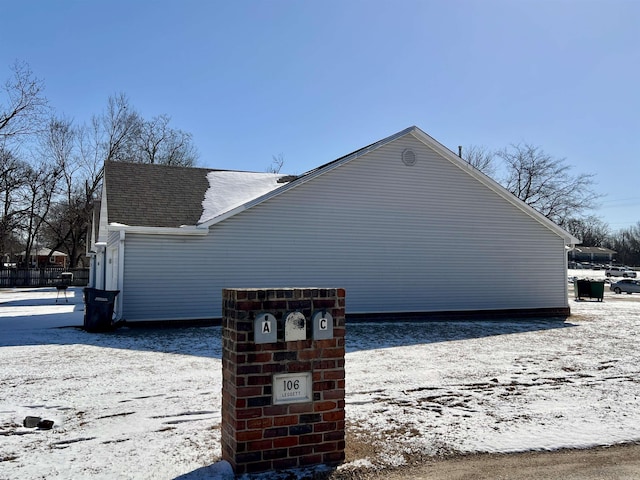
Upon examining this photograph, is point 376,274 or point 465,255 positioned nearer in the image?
point 376,274

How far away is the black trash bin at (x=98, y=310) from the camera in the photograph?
12.6 m

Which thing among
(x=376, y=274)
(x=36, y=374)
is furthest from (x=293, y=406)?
(x=376, y=274)

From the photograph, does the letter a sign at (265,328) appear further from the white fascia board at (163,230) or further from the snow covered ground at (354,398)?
the white fascia board at (163,230)

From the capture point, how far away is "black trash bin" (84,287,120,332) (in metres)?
12.6

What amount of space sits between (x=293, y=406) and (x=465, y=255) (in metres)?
13.8

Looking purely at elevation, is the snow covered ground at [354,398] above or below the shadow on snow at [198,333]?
below

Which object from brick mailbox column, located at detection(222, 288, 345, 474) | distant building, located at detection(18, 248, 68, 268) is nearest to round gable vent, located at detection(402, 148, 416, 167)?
brick mailbox column, located at detection(222, 288, 345, 474)

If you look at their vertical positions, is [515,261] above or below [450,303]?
above

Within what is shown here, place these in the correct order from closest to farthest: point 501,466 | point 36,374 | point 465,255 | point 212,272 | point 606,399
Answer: point 501,466
point 606,399
point 36,374
point 212,272
point 465,255

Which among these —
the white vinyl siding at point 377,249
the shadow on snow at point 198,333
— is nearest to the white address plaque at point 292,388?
the shadow on snow at point 198,333

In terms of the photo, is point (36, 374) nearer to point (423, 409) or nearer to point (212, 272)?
point (423, 409)

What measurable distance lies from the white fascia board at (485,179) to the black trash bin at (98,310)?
10172mm

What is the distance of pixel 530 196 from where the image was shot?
46562 millimetres

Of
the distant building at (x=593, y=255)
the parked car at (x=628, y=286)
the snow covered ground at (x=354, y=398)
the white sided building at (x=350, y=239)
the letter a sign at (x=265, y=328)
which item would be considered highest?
the distant building at (x=593, y=255)
